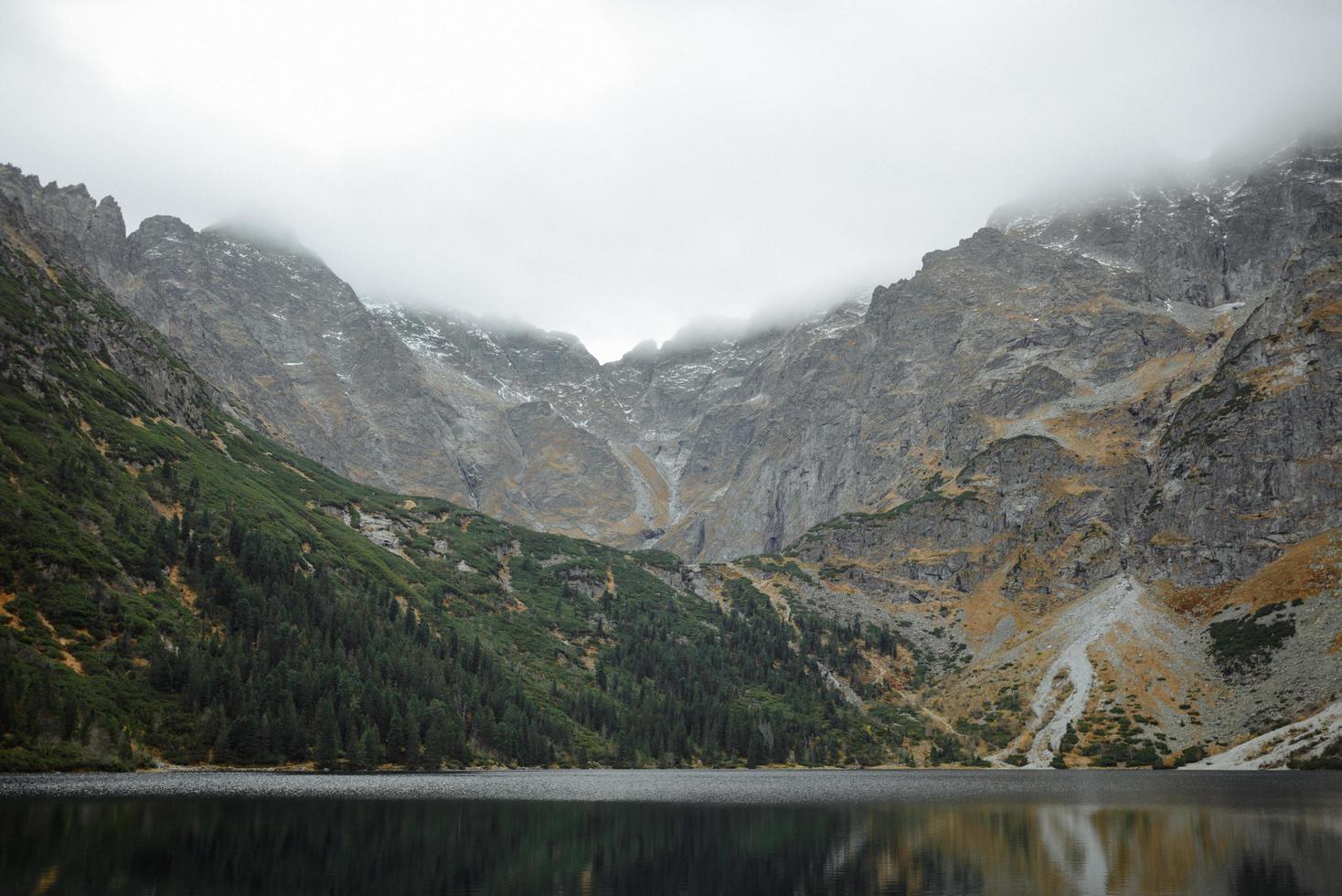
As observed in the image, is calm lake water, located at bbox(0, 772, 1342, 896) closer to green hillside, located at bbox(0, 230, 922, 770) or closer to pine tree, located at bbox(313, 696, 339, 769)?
green hillside, located at bbox(0, 230, 922, 770)

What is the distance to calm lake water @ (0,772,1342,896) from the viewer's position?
46.0 m

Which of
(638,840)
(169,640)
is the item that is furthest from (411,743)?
(638,840)

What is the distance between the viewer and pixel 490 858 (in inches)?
2127

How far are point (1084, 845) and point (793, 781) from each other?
3296 inches

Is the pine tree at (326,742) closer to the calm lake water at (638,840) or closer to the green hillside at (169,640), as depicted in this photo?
the green hillside at (169,640)

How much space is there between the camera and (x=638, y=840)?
63.3 metres

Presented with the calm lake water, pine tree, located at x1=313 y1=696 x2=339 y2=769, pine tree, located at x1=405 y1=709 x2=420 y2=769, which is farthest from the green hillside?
the calm lake water

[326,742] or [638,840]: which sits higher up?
[638,840]

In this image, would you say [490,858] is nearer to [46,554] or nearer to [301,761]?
[301,761]

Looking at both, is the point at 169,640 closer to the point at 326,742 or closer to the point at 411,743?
the point at 326,742

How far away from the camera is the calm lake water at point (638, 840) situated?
151 feet

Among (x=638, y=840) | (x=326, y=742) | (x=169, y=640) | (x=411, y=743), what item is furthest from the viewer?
(x=411, y=743)

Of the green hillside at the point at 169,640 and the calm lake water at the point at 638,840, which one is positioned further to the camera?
the green hillside at the point at 169,640

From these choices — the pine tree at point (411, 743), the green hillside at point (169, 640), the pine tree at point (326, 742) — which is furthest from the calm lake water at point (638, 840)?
the pine tree at point (411, 743)
